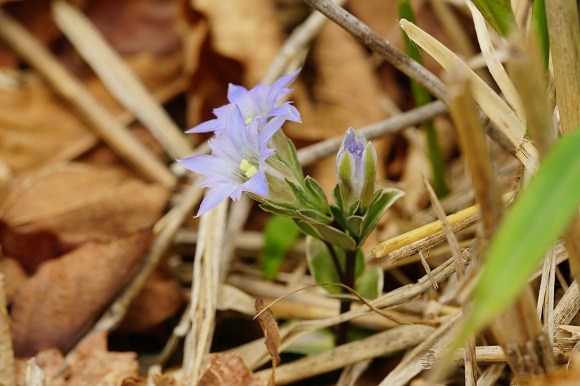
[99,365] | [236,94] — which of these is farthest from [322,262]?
[99,365]

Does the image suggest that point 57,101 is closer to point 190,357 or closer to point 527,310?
point 190,357

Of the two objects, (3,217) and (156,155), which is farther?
(156,155)

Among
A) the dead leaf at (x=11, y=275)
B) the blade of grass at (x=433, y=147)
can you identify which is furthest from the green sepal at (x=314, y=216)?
the dead leaf at (x=11, y=275)

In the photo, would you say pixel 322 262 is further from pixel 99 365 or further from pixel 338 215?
pixel 99 365

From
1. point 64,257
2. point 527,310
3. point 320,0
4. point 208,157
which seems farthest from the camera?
point 64,257

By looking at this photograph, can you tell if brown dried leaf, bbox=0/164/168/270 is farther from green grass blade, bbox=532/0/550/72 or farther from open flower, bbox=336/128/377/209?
green grass blade, bbox=532/0/550/72

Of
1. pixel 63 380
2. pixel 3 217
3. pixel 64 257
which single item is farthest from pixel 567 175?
pixel 3 217
